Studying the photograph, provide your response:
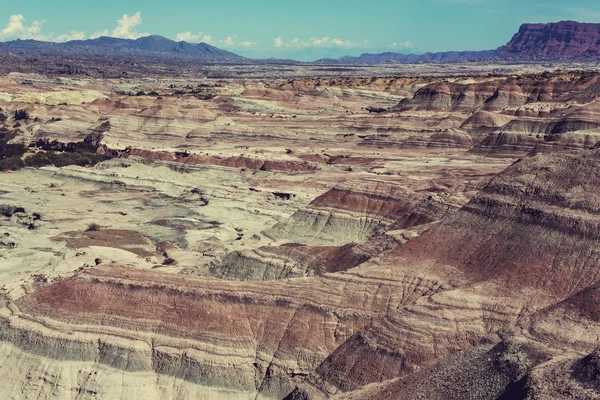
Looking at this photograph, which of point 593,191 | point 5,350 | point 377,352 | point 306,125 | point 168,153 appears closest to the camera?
point 377,352

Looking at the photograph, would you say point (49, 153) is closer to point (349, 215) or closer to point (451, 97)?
point (349, 215)

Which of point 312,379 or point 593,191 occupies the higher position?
point 593,191

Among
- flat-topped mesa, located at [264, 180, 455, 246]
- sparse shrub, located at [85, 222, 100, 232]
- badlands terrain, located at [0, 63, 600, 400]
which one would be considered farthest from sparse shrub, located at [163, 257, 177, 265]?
sparse shrub, located at [85, 222, 100, 232]

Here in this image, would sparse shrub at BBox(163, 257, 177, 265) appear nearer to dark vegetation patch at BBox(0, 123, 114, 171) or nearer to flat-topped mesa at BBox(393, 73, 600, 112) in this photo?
dark vegetation patch at BBox(0, 123, 114, 171)

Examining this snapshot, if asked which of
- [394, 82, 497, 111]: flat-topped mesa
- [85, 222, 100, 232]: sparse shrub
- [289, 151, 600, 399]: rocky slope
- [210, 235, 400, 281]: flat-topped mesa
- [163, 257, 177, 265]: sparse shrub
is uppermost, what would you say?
[394, 82, 497, 111]: flat-topped mesa

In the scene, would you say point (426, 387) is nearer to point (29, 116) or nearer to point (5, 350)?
point (5, 350)

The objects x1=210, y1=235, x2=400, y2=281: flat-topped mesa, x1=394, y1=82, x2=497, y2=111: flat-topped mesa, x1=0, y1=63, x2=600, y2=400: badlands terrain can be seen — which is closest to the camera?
x1=0, y1=63, x2=600, y2=400: badlands terrain

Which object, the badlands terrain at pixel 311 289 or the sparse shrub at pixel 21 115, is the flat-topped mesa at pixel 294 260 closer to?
the badlands terrain at pixel 311 289

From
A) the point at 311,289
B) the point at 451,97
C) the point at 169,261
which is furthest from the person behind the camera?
the point at 451,97

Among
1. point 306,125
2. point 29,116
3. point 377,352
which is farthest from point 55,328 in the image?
point 29,116

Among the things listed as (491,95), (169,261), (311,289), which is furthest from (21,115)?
(311,289)

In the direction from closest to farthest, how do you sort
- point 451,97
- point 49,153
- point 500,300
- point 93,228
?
point 500,300, point 93,228, point 49,153, point 451,97
